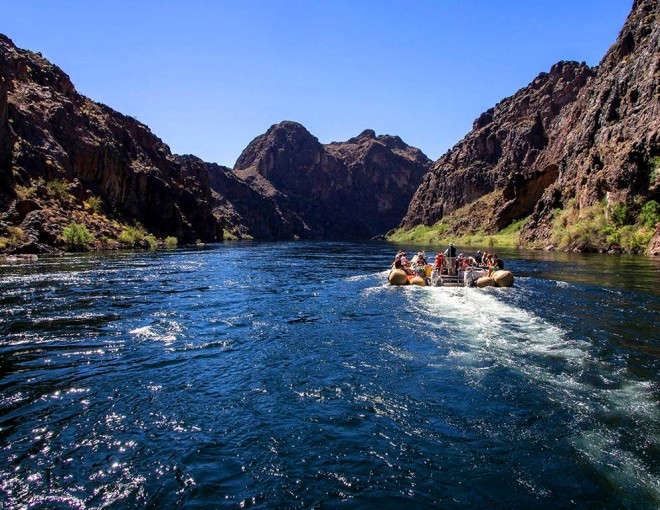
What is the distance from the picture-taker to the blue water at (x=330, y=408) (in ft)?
22.5

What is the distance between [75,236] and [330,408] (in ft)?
200

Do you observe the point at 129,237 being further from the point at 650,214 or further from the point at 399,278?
the point at 650,214

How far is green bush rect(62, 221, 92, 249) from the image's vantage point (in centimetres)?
5969

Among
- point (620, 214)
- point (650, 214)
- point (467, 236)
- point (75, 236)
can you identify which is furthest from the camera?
point (467, 236)

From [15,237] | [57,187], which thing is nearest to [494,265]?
[15,237]

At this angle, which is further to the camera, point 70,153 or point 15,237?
point 70,153

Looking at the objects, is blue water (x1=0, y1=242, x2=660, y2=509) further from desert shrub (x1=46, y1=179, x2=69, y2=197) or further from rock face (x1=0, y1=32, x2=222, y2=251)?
desert shrub (x1=46, y1=179, x2=69, y2=197)

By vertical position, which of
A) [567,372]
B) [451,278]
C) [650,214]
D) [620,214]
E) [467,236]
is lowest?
[567,372]

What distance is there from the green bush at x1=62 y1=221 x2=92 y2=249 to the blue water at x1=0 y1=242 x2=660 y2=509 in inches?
1743

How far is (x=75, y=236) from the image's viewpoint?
60750 mm

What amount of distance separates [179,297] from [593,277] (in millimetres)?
27829

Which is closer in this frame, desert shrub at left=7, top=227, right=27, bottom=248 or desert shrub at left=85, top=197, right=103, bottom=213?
desert shrub at left=7, top=227, right=27, bottom=248

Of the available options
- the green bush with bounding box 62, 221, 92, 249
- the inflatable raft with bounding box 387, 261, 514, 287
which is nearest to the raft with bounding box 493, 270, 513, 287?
the inflatable raft with bounding box 387, 261, 514, 287

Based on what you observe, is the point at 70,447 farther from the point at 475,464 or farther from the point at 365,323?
the point at 365,323
